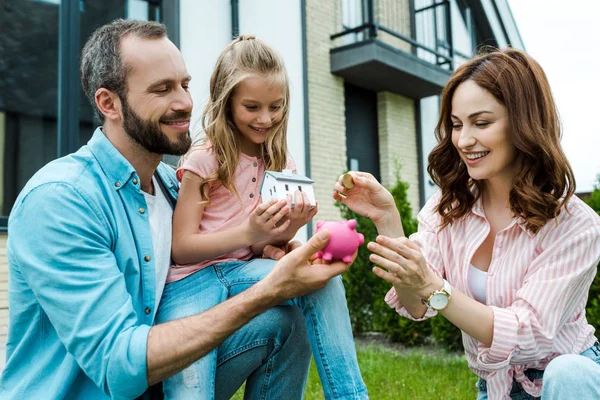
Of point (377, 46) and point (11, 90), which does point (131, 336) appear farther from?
point (377, 46)

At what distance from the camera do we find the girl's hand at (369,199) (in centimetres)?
236

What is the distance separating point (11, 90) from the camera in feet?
18.0

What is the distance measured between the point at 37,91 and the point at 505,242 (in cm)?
493

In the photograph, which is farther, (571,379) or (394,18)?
(394,18)

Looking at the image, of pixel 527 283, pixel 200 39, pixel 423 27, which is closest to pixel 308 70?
pixel 200 39

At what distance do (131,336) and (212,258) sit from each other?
2.03ft

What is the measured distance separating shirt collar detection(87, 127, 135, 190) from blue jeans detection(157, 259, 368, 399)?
461 millimetres

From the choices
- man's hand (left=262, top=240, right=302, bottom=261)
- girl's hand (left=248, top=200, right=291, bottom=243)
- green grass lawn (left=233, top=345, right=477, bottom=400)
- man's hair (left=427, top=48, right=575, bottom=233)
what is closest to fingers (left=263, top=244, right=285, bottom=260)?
man's hand (left=262, top=240, right=302, bottom=261)

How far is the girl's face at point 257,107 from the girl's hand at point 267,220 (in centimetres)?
52

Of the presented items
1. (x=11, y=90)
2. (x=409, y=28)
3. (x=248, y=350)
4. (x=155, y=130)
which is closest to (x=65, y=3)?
(x=11, y=90)

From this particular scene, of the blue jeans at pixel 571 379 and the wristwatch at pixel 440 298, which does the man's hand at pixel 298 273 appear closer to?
the wristwatch at pixel 440 298

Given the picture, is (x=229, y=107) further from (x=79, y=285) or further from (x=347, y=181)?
(x=79, y=285)

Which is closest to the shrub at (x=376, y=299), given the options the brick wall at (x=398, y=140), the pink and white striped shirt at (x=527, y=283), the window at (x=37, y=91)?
the window at (x=37, y=91)

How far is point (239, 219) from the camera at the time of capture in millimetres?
2436
